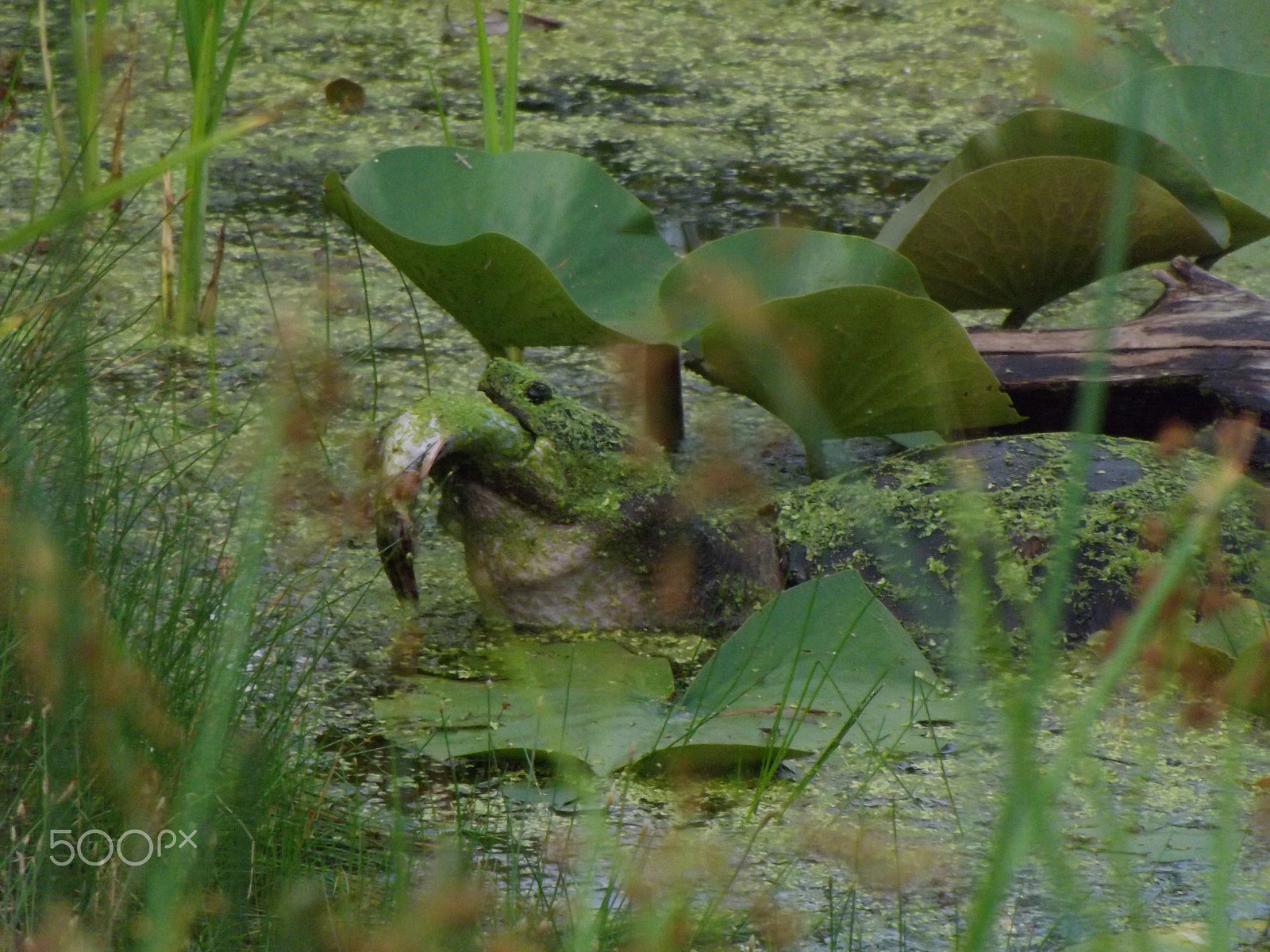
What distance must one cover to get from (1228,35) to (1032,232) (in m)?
0.96

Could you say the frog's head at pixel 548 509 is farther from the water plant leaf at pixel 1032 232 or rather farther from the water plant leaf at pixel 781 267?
the water plant leaf at pixel 1032 232

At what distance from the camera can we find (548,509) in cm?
178

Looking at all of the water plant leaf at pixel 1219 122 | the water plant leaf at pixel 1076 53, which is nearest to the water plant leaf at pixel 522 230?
the water plant leaf at pixel 1076 53

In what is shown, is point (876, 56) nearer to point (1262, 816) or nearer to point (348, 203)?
point (348, 203)

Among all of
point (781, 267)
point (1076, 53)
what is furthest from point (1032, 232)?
point (1076, 53)

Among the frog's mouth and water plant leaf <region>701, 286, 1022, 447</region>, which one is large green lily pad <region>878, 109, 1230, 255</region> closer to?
water plant leaf <region>701, 286, 1022, 447</region>

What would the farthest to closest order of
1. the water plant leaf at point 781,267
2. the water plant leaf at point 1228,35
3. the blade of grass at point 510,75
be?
the water plant leaf at point 1228,35
the blade of grass at point 510,75
the water plant leaf at point 781,267

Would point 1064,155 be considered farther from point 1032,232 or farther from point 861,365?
point 861,365

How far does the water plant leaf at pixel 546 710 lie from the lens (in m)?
1.42

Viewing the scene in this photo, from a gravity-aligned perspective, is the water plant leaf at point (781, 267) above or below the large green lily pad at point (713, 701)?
above

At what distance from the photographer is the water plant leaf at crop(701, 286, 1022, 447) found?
67.9 inches

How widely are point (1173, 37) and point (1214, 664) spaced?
1.60m

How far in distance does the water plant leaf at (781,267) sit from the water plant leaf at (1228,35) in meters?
1.15

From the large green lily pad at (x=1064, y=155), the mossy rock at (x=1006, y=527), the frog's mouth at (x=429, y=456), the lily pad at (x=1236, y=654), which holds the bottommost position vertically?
the lily pad at (x=1236, y=654)
